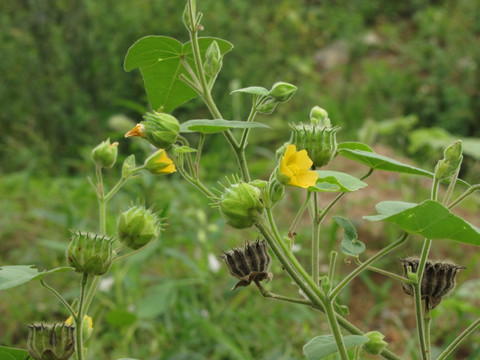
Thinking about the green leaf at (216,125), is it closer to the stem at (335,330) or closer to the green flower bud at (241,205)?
the green flower bud at (241,205)

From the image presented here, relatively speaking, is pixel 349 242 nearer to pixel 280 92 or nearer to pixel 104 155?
pixel 280 92

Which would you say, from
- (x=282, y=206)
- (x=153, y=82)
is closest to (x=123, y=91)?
(x=282, y=206)

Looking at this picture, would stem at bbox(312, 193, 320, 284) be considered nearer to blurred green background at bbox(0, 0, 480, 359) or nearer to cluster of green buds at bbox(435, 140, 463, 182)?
cluster of green buds at bbox(435, 140, 463, 182)

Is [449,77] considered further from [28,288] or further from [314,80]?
[28,288]

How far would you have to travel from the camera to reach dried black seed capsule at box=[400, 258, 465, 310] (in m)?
0.60

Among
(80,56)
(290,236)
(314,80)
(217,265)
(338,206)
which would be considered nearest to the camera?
(290,236)

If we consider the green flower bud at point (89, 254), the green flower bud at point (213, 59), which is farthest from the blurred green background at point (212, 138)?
the green flower bud at point (89, 254)

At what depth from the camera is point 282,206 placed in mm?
2795

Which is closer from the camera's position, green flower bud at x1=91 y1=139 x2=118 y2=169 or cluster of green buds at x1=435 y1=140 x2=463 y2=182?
cluster of green buds at x1=435 y1=140 x2=463 y2=182

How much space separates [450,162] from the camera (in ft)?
1.96

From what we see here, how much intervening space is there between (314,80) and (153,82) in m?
4.27

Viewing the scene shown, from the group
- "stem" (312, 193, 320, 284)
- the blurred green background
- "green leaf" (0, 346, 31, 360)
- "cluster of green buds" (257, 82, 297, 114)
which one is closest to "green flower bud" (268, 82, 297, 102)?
"cluster of green buds" (257, 82, 297, 114)

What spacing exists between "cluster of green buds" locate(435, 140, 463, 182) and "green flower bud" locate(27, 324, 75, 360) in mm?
378

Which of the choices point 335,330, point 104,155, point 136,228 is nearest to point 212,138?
point 104,155
